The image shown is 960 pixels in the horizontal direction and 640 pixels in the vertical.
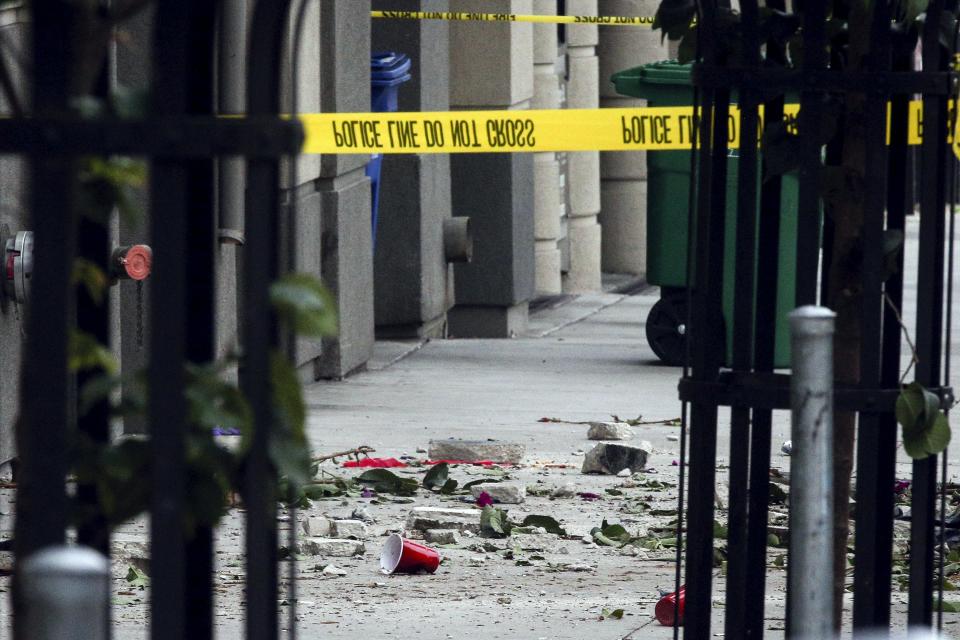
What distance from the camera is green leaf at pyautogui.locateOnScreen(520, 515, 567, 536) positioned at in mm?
5918

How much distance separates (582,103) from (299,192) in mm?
6174

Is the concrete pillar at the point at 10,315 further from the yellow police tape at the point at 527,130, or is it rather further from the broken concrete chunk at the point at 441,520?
the yellow police tape at the point at 527,130

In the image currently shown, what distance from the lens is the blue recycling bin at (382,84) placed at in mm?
10023

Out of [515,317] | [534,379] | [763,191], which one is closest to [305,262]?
[534,379]

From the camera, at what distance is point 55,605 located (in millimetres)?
1633

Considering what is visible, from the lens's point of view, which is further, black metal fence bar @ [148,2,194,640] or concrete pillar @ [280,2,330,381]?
concrete pillar @ [280,2,330,381]

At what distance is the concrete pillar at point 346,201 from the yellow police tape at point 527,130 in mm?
255

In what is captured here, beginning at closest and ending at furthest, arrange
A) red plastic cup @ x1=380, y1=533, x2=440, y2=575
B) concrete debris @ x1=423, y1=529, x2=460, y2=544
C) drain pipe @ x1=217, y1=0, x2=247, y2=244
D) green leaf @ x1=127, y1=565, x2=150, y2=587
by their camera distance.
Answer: green leaf @ x1=127, y1=565, x2=150, y2=587, red plastic cup @ x1=380, y1=533, x2=440, y2=575, concrete debris @ x1=423, y1=529, x2=460, y2=544, drain pipe @ x1=217, y1=0, x2=247, y2=244

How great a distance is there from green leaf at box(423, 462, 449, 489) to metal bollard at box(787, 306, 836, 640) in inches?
166

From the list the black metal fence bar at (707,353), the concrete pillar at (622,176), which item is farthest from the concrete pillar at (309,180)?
the concrete pillar at (622,176)

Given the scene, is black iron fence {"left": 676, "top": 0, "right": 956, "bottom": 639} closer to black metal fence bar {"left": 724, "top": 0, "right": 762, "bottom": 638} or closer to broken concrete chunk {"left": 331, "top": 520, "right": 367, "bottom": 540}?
black metal fence bar {"left": 724, "top": 0, "right": 762, "bottom": 638}

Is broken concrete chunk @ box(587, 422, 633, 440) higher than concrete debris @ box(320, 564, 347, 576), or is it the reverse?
broken concrete chunk @ box(587, 422, 633, 440)

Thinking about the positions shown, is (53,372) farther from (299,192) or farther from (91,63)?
(299,192)

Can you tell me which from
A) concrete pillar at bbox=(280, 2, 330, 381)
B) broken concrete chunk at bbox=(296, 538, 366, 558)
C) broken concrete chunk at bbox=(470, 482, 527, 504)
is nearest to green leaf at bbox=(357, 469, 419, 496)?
broken concrete chunk at bbox=(470, 482, 527, 504)
